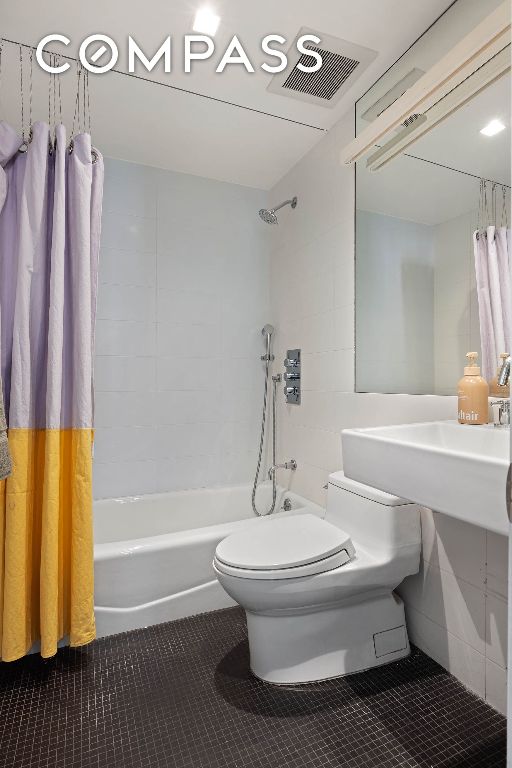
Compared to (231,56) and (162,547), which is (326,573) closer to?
(162,547)

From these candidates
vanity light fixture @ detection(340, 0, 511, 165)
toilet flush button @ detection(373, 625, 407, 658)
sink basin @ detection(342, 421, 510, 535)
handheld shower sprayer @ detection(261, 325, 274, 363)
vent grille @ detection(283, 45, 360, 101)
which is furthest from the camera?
handheld shower sprayer @ detection(261, 325, 274, 363)

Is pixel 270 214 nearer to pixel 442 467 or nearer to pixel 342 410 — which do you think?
pixel 342 410

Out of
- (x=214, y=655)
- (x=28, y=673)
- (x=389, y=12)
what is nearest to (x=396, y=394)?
(x=214, y=655)

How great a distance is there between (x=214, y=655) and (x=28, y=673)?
0.69 metres

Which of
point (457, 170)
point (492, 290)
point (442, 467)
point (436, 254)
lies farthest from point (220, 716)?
point (457, 170)

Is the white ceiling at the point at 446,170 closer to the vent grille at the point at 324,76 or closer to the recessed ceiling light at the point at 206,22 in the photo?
the vent grille at the point at 324,76

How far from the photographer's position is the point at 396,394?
1.86 metres

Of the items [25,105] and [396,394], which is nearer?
[396,394]

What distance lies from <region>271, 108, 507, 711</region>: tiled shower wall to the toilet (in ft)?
0.42

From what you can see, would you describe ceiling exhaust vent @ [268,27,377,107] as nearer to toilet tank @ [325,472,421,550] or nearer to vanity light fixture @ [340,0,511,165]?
vanity light fixture @ [340,0,511,165]

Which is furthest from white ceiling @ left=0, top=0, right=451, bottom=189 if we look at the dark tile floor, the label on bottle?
the dark tile floor

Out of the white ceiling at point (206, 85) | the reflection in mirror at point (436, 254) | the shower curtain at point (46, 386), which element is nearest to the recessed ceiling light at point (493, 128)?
the reflection in mirror at point (436, 254)

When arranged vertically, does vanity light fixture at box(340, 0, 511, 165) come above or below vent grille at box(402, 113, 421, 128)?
below

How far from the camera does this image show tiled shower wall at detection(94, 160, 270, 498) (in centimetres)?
253
